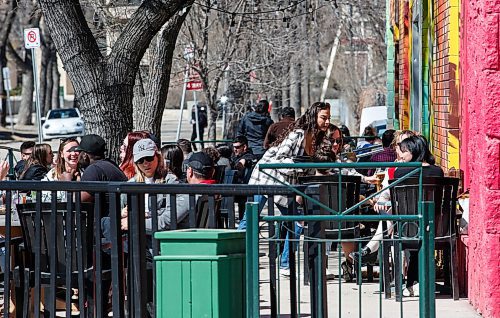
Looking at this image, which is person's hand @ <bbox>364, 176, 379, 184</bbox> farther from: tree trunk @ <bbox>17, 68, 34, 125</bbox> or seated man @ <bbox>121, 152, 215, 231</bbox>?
tree trunk @ <bbox>17, 68, 34, 125</bbox>

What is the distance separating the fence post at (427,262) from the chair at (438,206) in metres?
2.45

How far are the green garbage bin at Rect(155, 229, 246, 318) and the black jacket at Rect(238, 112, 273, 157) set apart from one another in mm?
11536

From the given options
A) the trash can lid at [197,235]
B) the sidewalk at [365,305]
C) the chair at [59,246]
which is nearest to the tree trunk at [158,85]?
the sidewalk at [365,305]

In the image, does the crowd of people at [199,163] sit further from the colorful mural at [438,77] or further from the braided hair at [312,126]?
the colorful mural at [438,77]

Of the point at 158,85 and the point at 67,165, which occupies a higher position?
the point at 158,85

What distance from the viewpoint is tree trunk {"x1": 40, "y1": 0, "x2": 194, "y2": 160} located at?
12.2m

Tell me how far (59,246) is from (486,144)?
10.3 ft

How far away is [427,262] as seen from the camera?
20.5 feet

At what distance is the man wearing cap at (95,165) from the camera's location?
8523 millimetres

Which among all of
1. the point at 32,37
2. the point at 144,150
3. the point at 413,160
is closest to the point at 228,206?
the point at 144,150

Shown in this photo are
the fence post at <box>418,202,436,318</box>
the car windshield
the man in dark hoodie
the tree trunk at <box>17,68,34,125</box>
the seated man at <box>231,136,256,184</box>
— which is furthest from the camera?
the tree trunk at <box>17,68,34,125</box>

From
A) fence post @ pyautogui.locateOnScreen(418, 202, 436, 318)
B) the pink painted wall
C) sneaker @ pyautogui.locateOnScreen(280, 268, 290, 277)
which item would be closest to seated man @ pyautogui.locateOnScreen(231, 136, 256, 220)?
sneaker @ pyautogui.locateOnScreen(280, 268, 290, 277)

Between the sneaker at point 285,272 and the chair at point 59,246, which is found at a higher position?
the chair at point 59,246

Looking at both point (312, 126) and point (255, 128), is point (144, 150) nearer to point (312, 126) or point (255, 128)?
point (312, 126)
